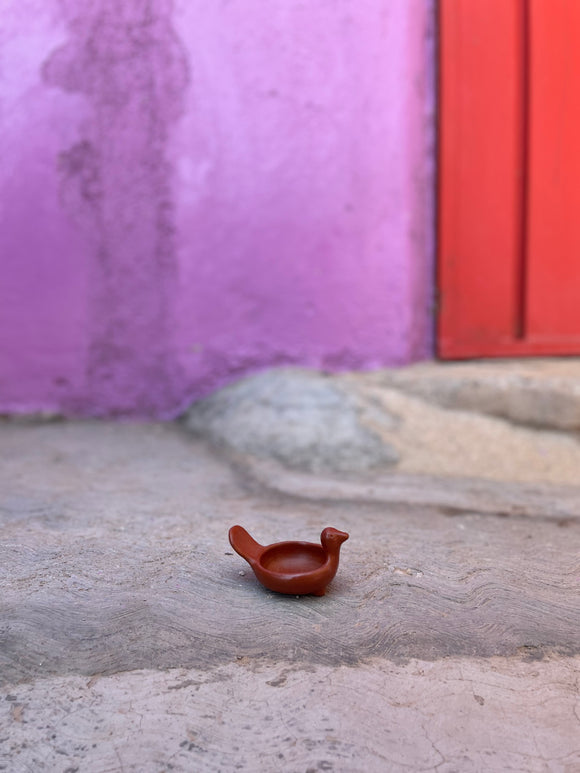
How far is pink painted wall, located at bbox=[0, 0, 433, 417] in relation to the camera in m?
2.88

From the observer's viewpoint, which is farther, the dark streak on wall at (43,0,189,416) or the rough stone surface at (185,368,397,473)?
the dark streak on wall at (43,0,189,416)

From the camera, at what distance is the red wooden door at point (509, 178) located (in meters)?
2.90

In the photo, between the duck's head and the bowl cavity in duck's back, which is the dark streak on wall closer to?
the bowl cavity in duck's back

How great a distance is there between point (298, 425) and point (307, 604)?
1219 mm

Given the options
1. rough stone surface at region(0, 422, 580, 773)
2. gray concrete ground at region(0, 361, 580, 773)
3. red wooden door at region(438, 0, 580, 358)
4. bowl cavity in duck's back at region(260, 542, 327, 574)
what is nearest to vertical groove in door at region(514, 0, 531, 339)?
red wooden door at region(438, 0, 580, 358)

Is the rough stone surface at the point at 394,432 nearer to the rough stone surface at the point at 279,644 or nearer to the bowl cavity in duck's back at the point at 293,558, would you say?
the rough stone surface at the point at 279,644

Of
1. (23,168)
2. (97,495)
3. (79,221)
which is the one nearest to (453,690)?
(97,495)

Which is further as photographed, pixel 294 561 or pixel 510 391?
pixel 510 391

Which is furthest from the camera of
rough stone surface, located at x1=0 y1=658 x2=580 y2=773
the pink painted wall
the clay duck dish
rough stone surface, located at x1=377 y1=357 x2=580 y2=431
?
the pink painted wall

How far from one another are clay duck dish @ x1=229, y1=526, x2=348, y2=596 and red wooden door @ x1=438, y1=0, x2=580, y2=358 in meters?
1.84

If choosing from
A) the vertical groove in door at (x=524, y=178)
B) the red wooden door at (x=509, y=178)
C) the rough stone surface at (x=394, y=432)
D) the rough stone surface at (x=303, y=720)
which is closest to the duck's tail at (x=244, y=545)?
the rough stone surface at (x=303, y=720)

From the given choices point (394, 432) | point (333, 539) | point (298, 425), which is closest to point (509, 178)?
point (394, 432)

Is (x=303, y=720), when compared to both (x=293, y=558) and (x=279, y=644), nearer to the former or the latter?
(x=279, y=644)

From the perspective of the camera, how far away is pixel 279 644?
1.16 m
